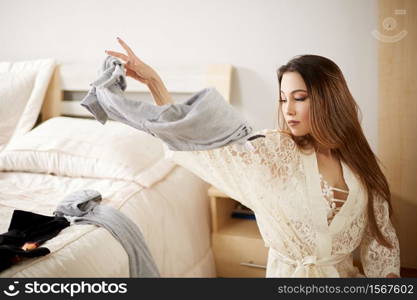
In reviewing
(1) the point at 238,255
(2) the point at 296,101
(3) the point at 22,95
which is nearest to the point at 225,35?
(2) the point at 296,101

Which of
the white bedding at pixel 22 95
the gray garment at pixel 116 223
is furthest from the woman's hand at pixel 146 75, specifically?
the white bedding at pixel 22 95

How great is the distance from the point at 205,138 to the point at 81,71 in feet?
4.96

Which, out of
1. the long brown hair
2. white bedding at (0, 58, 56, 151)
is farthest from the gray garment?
white bedding at (0, 58, 56, 151)

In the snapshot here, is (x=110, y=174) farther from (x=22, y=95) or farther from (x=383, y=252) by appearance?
(x=383, y=252)

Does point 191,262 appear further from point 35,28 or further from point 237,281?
point 35,28

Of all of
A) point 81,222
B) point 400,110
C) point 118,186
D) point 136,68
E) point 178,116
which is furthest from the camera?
point 118,186

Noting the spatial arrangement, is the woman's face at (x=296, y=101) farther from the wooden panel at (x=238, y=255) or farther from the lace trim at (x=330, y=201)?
the wooden panel at (x=238, y=255)

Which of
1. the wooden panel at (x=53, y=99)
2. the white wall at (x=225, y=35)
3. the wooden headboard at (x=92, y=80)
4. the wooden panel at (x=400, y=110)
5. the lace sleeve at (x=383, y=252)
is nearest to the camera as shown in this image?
the lace sleeve at (x=383, y=252)

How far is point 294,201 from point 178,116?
0.47m

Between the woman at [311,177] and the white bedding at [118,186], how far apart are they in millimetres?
506

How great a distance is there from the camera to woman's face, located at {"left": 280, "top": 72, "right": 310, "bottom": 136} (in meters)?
1.32

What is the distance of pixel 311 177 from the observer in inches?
54.2

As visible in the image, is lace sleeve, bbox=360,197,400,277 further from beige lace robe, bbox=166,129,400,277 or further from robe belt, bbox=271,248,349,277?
robe belt, bbox=271,248,349,277

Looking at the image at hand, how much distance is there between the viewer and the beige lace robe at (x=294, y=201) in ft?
4.36
